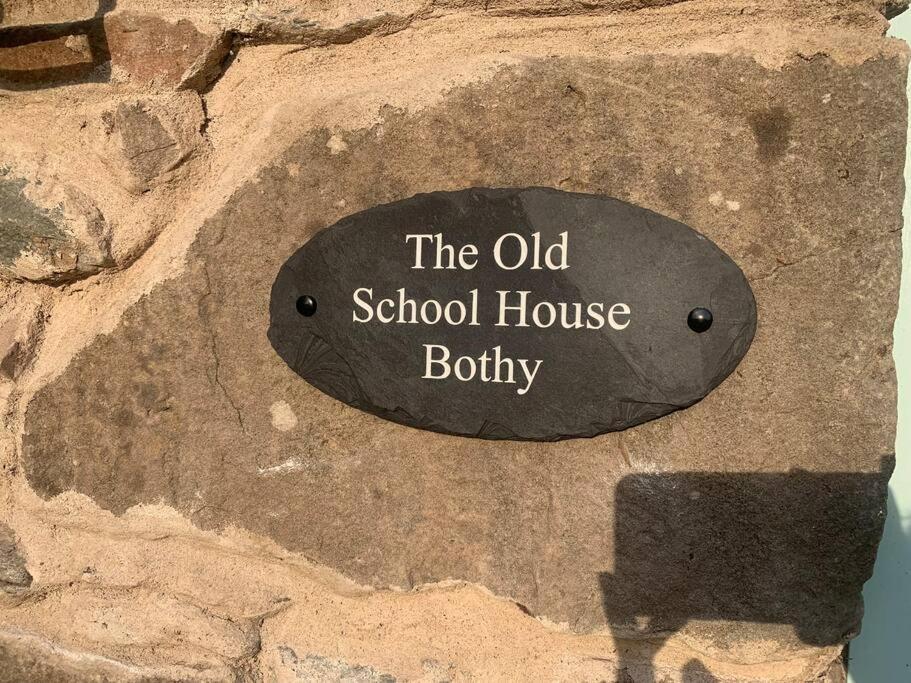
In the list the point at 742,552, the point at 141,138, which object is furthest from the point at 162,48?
the point at 742,552

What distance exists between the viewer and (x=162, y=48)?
3.04ft

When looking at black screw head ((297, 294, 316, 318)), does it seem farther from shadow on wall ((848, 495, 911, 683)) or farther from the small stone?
shadow on wall ((848, 495, 911, 683))

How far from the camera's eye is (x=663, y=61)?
0.84 meters

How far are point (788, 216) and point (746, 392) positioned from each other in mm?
204

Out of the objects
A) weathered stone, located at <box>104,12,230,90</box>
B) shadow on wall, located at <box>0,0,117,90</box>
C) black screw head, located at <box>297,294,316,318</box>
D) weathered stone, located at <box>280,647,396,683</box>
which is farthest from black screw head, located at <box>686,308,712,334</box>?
shadow on wall, located at <box>0,0,117,90</box>

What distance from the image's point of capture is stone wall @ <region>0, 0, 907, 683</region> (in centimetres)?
81

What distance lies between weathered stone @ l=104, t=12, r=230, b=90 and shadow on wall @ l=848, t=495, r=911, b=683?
3.92 ft

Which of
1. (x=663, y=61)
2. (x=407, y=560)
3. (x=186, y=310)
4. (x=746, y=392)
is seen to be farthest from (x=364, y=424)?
(x=663, y=61)

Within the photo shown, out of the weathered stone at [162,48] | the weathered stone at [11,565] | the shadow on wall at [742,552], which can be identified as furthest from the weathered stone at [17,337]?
the shadow on wall at [742,552]

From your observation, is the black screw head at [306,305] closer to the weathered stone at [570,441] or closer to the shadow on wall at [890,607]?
the weathered stone at [570,441]

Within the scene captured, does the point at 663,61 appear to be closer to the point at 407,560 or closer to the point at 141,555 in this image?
the point at 407,560

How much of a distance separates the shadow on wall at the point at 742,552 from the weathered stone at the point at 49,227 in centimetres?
75

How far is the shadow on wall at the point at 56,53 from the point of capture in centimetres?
93

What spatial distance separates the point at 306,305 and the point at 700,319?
47 centimetres
